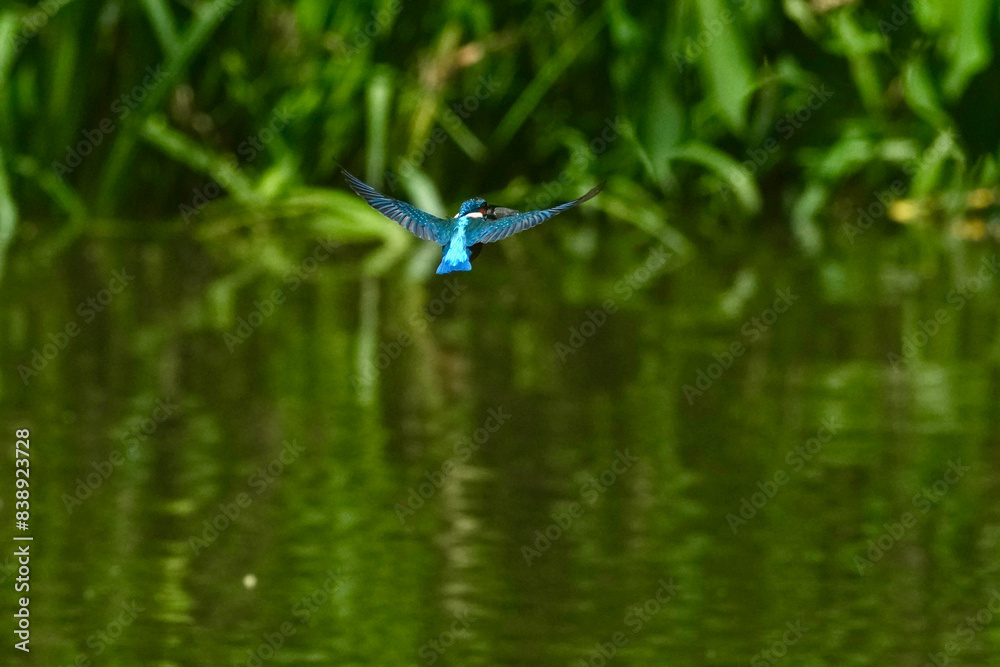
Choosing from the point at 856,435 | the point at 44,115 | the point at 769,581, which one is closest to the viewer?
the point at 769,581

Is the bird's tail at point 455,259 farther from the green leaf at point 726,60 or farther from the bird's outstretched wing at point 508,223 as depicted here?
the green leaf at point 726,60

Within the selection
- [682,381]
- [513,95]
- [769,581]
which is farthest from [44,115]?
[769,581]

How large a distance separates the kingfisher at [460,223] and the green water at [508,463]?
1.04 m

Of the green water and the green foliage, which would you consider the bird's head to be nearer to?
the green foliage

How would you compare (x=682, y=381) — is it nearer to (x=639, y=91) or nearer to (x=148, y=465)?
(x=148, y=465)

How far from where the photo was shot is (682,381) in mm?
4562

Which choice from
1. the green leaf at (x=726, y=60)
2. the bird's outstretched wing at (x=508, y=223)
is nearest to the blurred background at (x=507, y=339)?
the green leaf at (x=726, y=60)

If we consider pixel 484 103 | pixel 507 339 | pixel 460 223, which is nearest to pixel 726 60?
pixel 460 223

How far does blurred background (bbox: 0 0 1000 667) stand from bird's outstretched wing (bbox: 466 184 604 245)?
0.20 m

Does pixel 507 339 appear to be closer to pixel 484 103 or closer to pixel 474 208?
pixel 484 103

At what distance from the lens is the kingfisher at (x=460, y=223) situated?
1.67 metres

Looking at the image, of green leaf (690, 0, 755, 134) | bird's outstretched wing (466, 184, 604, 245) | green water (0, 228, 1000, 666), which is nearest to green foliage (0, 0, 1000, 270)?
green leaf (690, 0, 755, 134)

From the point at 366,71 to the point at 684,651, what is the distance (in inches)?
80.7

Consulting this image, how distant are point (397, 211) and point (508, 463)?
2166mm
